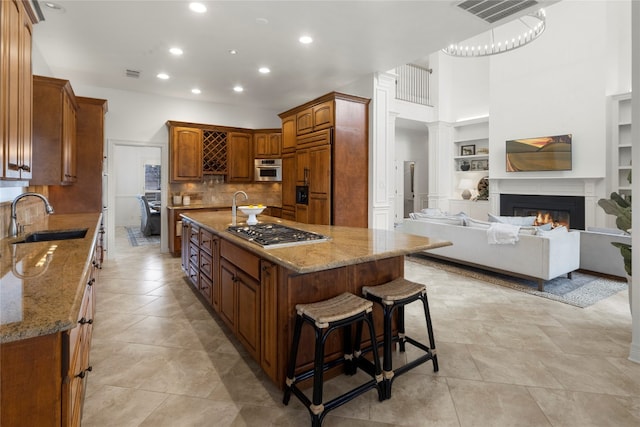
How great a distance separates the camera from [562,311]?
11.1 feet

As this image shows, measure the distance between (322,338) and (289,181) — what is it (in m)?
4.03

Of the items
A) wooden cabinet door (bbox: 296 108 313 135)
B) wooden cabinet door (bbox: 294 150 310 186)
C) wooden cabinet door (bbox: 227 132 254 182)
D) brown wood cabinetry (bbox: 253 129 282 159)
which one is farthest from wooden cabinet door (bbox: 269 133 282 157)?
wooden cabinet door (bbox: 294 150 310 186)

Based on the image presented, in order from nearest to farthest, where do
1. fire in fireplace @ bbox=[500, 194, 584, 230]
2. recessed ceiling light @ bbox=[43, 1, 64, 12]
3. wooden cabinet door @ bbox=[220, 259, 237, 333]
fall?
wooden cabinet door @ bbox=[220, 259, 237, 333] < recessed ceiling light @ bbox=[43, 1, 64, 12] < fire in fireplace @ bbox=[500, 194, 584, 230]

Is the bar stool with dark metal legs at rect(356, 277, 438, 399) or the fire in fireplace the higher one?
the fire in fireplace

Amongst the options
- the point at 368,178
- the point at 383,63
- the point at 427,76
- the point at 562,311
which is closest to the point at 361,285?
the point at 562,311

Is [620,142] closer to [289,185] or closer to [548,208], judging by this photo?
[548,208]

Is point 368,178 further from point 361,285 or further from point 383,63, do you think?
point 361,285

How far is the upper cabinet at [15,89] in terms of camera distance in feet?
5.31

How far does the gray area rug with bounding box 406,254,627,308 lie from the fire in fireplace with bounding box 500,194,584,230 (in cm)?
194

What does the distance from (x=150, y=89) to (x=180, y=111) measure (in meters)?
0.68

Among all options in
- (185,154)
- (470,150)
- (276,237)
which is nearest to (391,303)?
(276,237)

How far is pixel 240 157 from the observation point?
6.73 meters

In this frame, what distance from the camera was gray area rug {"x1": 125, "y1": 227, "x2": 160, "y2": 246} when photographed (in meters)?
7.21

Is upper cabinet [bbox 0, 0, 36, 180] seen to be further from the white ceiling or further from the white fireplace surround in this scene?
the white fireplace surround
